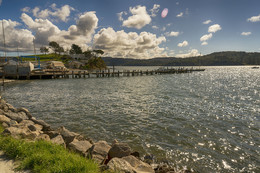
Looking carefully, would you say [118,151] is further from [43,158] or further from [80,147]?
[43,158]

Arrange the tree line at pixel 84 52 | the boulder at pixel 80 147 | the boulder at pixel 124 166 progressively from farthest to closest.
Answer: the tree line at pixel 84 52, the boulder at pixel 80 147, the boulder at pixel 124 166

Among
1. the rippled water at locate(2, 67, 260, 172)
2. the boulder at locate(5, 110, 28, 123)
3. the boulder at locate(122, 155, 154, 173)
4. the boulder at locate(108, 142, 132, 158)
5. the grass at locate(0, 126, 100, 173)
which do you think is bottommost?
the rippled water at locate(2, 67, 260, 172)

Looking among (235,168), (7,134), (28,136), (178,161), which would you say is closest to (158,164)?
(178,161)

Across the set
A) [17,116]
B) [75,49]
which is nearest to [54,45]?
[75,49]

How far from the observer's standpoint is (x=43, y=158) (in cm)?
499

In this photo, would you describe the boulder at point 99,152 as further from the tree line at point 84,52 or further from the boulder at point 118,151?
the tree line at point 84,52

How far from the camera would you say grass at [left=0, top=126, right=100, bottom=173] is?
4578 millimetres

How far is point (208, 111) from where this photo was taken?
53.7 ft

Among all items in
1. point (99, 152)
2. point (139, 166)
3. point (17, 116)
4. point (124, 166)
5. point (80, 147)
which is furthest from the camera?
point (17, 116)

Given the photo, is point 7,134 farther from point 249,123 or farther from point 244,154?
point 249,123

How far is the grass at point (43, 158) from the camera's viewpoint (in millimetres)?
4578

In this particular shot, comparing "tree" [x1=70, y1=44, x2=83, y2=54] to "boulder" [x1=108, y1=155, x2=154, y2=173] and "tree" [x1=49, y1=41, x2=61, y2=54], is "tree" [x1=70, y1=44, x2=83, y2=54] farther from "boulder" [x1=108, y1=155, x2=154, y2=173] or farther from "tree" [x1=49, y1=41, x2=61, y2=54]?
"boulder" [x1=108, y1=155, x2=154, y2=173]

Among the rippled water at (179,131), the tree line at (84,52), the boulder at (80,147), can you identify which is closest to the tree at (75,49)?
the tree line at (84,52)

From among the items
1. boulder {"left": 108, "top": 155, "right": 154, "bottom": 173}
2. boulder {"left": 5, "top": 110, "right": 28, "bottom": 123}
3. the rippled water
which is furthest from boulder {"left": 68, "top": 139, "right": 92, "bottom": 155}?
boulder {"left": 5, "top": 110, "right": 28, "bottom": 123}
